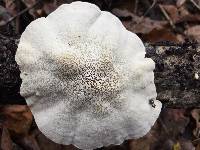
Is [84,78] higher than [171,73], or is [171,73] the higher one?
[84,78]

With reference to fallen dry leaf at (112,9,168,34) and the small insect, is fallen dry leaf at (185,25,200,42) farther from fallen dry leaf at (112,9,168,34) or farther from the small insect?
the small insect

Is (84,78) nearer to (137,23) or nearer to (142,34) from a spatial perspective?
(142,34)

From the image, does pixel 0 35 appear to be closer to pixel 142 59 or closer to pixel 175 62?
pixel 142 59

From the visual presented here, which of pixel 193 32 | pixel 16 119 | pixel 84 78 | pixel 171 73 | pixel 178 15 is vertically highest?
pixel 84 78

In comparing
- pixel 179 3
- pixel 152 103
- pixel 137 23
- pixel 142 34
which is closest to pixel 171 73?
pixel 152 103

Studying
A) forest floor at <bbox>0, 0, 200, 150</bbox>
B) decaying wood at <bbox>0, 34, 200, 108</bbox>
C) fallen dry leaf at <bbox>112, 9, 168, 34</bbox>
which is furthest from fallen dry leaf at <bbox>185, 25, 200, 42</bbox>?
decaying wood at <bbox>0, 34, 200, 108</bbox>

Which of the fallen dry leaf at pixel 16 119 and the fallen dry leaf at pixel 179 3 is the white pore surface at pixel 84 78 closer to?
the fallen dry leaf at pixel 16 119

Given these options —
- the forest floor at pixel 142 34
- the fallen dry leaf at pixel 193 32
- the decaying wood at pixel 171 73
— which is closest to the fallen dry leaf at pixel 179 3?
the forest floor at pixel 142 34
